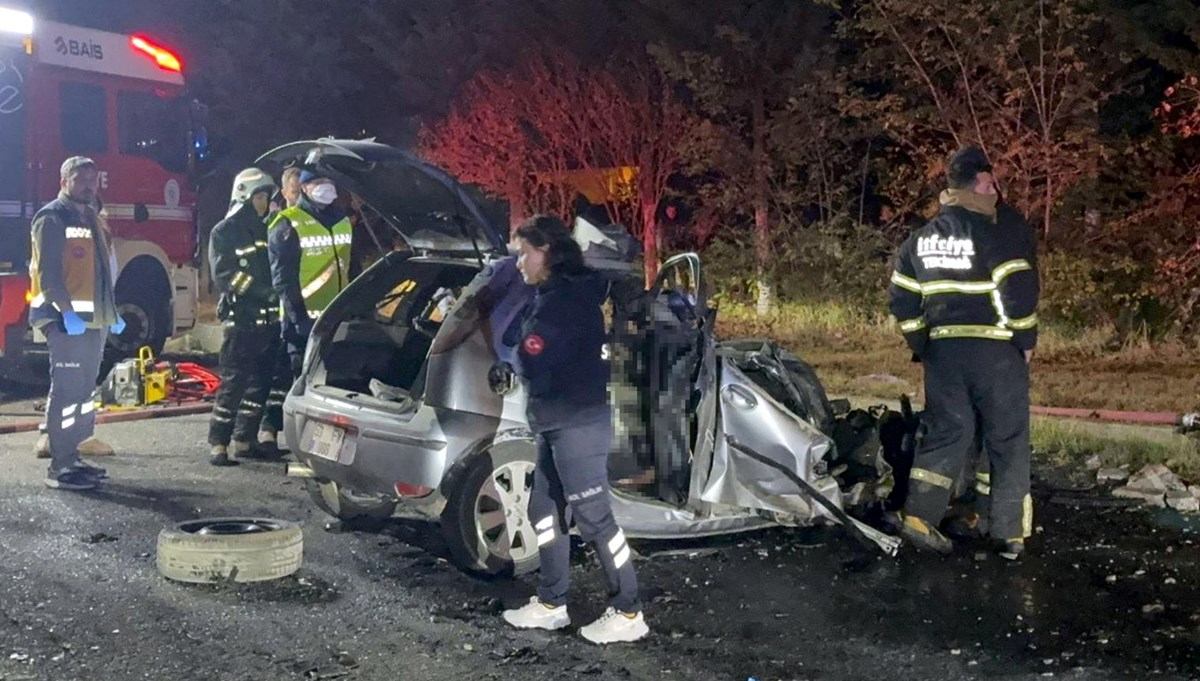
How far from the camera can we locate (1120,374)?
41.0 feet

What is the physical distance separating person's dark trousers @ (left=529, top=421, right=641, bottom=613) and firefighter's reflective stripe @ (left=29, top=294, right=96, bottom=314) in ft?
12.5

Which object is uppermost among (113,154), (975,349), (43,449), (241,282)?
(113,154)

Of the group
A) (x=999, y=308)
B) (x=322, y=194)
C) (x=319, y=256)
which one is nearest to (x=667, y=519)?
(x=999, y=308)

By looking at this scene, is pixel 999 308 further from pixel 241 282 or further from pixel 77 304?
pixel 77 304

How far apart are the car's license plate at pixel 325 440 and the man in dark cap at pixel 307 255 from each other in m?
2.01

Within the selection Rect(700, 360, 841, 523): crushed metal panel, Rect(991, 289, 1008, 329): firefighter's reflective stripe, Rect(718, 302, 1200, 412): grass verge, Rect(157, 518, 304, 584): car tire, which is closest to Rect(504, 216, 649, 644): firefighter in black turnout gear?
Rect(700, 360, 841, 523): crushed metal panel

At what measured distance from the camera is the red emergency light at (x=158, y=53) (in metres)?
13.7

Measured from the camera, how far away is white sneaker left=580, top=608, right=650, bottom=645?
16.8 ft

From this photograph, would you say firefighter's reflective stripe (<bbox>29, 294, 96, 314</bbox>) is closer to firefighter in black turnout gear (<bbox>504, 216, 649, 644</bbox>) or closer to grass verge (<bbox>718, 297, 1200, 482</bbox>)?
firefighter in black turnout gear (<bbox>504, 216, 649, 644</bbox>)

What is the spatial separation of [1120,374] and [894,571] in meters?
7.21

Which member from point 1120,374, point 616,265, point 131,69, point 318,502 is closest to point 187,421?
point 318,502

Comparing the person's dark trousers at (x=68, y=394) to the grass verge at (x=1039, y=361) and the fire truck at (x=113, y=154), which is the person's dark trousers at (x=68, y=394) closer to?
the fire truck at (x=113, y=154)

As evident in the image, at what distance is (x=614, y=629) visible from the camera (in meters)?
5.14

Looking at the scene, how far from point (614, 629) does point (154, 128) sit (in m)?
10.3
